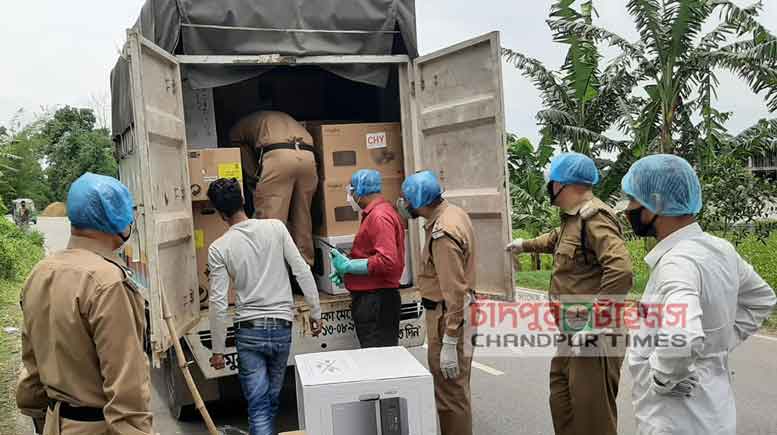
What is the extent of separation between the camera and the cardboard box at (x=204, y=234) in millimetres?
4969

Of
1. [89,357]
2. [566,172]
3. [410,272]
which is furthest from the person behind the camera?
[410,272]

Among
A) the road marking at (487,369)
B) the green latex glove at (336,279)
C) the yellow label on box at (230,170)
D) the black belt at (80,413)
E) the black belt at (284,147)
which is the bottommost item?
the road marking at (487,369)

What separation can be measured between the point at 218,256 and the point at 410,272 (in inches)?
68.3

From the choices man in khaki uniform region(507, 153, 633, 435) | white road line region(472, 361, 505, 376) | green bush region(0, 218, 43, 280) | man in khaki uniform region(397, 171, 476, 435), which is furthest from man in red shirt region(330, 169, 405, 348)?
green bush region(0, 218, 43, 280)

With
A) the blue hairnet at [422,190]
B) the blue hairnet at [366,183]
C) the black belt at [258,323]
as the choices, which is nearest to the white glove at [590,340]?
the blue hairnet at [422,190]

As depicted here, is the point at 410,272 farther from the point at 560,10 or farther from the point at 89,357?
the point at 560,10

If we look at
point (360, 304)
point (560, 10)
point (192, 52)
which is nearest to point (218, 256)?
point (360, 304)

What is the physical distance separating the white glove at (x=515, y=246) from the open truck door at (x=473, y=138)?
48mm

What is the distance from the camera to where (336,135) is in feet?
17.5

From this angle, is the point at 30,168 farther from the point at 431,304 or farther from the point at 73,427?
the point at 73,427

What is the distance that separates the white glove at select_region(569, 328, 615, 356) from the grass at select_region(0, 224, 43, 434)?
14.7ft

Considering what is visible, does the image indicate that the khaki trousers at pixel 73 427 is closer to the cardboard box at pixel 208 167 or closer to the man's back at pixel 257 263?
the man's back at pixel 257 263

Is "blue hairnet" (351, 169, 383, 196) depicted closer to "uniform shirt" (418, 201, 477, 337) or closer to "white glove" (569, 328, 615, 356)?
"uniform shirt" (418, 201, 477, 337)

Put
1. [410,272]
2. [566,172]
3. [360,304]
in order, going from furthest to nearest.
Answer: [410,272] → [360,304] → [566,172]
